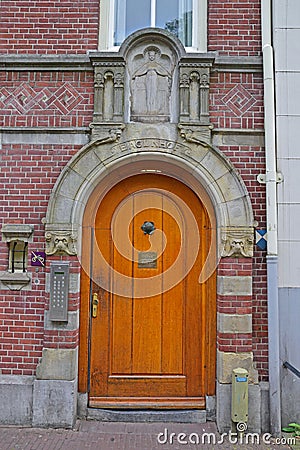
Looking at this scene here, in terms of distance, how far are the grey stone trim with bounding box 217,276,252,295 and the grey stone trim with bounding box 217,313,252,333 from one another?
26 centimetres

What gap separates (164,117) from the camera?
5512 mm

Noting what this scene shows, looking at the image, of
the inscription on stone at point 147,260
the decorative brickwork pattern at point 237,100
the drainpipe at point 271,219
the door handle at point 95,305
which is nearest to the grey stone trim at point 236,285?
the drainpipe at point 271,219

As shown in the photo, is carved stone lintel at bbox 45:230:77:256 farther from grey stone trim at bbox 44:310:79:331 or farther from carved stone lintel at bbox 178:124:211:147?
carved stone lintel at bbox 178:124:211:147

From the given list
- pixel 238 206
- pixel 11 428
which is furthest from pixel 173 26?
pixel 11 428

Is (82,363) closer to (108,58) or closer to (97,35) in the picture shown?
(108,58)

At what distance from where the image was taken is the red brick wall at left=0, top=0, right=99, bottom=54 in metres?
5.66

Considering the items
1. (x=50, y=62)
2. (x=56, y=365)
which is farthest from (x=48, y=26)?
(x=56, y=365)

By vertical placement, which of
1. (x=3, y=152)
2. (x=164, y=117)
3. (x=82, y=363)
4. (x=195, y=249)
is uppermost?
(x=164, y=117)

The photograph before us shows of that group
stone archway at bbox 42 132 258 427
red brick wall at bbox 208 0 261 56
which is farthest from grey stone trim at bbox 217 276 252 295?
red brick wall at bbox 208 0 261 56

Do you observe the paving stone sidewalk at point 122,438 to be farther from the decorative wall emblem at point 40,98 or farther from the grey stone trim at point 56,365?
the decorative wall emblem at point 40,98

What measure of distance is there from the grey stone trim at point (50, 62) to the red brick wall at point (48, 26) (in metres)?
0.11

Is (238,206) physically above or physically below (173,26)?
below

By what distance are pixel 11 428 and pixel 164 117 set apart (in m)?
4.02

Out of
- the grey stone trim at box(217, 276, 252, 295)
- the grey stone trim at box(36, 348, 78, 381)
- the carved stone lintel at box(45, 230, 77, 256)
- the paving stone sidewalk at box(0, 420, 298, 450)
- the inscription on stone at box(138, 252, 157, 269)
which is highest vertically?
the carved stone lintel at box(45, 230, 77, 256)
